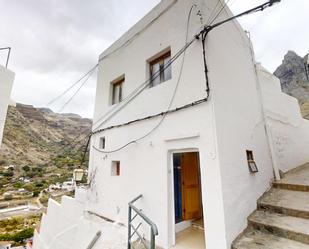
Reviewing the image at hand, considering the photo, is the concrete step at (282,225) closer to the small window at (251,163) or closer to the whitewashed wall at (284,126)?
the small window at (251,163)

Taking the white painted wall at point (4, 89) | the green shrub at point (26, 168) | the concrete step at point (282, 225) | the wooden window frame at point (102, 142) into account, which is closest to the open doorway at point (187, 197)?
the concrete step at point (282, 225)

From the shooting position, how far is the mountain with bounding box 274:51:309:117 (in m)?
28.0

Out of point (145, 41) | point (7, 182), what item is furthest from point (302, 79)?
point (7, 182)

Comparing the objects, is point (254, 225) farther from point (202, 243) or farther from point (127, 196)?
point (127, 196)

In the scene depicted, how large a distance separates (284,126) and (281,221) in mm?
4361

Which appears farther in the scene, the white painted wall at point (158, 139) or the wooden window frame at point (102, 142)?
the wooden window frame at point (102, 142)

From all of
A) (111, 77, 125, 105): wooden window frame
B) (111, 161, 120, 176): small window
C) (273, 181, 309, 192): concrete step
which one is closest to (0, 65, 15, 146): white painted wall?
(111, 161, 120, 176): small window

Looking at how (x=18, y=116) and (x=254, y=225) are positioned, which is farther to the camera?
(x=18, y=116)

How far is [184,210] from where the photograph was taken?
473 centimetres

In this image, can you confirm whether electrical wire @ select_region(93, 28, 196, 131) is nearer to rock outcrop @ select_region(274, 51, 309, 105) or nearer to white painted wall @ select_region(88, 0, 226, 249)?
white painted wall @ select_region(88, 0, 226, 249)

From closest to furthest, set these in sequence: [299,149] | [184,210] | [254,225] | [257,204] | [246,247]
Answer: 1. [246,247]
2. [254,225]
3. [257,204]
4. [184,210]
5. [299,149]

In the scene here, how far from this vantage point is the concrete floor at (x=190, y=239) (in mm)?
3643

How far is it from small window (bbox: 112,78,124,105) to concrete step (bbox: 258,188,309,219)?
5371 mm

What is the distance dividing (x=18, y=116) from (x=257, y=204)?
44.2 meters
